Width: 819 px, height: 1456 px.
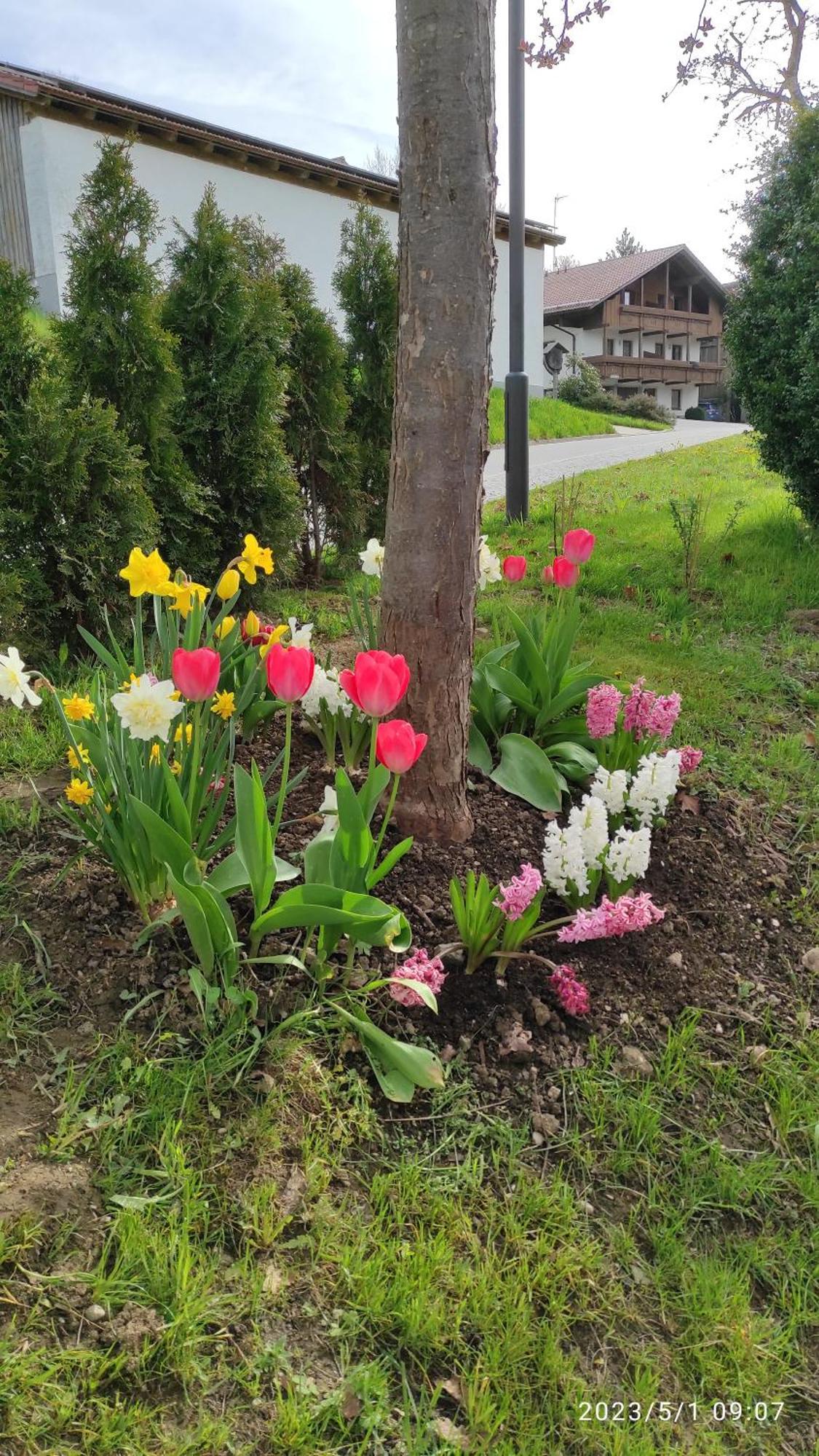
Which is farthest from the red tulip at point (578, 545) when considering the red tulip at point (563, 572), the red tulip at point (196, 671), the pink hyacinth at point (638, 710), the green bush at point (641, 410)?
the green bush at point (641, 410)

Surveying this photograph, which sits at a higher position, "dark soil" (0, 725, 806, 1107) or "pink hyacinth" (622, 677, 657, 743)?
"pink hyacinth" (622, 677, 657, 743)

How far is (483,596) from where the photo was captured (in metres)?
5.25

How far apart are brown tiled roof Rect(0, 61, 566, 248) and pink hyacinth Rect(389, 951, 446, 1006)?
44.8ft

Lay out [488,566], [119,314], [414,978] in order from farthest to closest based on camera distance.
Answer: [119,314] → [488,566] → [414,978]

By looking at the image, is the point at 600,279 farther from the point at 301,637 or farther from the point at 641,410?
the point at 301,637

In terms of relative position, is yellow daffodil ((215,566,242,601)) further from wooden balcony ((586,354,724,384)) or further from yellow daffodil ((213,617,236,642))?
wooden balcony ((586,354,724,384))

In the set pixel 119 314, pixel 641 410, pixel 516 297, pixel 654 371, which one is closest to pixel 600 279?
pixel 654 371

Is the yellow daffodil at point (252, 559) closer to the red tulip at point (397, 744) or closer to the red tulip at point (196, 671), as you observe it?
the red tulip at point (196, 671)

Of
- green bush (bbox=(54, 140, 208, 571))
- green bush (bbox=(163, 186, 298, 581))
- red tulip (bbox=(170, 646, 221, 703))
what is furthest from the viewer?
green bush (bbox=(163, 186, 298, 581))

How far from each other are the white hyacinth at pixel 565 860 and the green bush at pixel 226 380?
2.92 meters

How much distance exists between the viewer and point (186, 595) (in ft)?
7.45

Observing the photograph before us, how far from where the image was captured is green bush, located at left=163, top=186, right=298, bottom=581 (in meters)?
4.66

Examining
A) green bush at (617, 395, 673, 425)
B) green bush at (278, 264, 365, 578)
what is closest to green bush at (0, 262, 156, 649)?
green bush at (278, 264, 365, 578)

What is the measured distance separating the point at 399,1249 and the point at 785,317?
593cm
